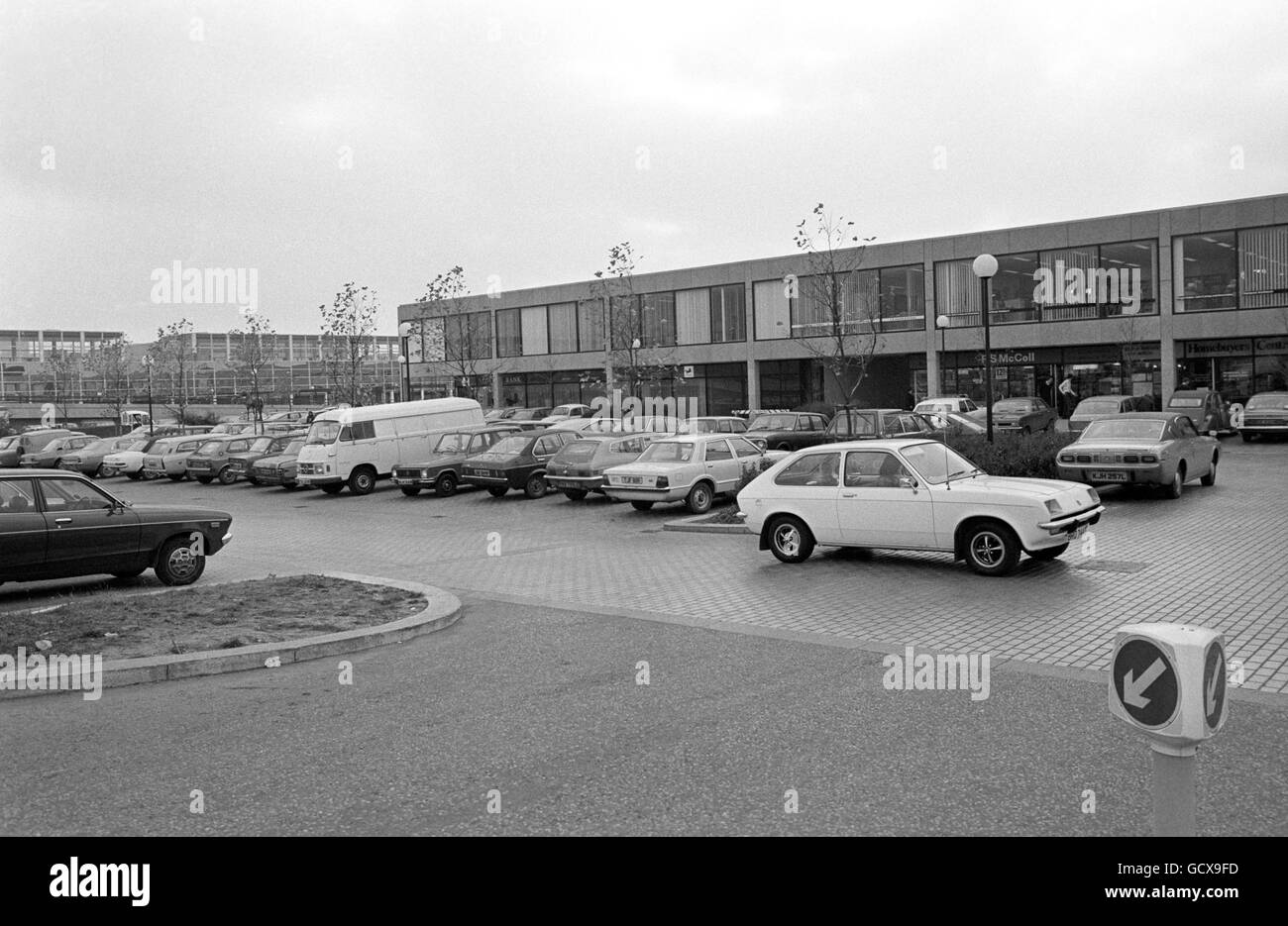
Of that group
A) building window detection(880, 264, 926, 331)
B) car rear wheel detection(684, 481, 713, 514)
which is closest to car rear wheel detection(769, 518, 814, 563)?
car rear wheel detection(684, 481, 713, 514)

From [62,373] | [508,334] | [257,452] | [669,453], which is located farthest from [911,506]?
[62,373]

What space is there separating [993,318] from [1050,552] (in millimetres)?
35675

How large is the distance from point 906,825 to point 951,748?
1226 mm

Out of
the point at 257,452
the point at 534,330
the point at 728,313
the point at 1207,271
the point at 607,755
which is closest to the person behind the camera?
the point at 607,755

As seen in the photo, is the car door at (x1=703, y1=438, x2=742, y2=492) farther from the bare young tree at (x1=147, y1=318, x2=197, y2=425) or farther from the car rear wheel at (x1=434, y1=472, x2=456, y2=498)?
the bare young tree at (x1=147, y1=318, x2=197, y2=425)

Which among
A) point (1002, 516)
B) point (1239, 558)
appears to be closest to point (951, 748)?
point (1002, 516)

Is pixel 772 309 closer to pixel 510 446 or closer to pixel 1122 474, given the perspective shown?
pixel 510 446

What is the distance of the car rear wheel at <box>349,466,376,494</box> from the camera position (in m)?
27.8

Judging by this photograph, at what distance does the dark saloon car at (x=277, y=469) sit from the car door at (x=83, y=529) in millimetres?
16291

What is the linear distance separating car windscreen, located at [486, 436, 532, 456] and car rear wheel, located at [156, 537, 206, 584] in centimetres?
1216

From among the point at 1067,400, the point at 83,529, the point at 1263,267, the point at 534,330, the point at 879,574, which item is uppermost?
the point at 534,330

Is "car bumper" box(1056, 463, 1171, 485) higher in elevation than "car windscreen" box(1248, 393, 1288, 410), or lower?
lower

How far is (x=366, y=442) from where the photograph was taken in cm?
2816

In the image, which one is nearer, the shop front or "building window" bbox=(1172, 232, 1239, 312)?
the shop front
